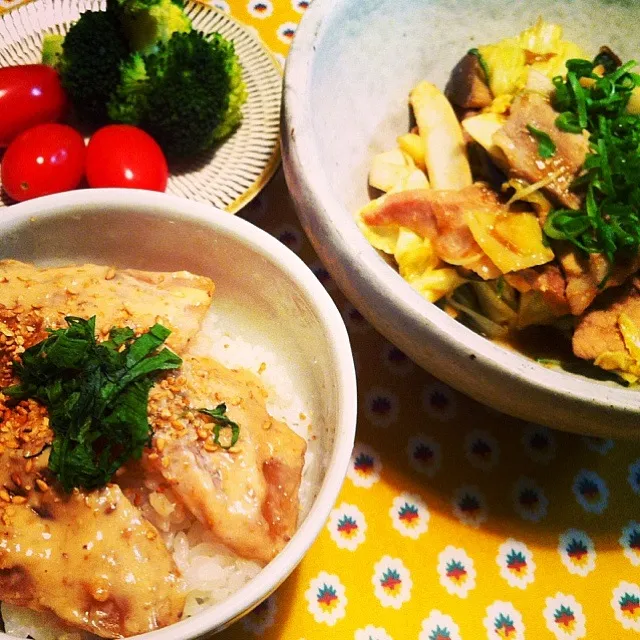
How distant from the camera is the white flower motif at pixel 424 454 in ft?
4.77

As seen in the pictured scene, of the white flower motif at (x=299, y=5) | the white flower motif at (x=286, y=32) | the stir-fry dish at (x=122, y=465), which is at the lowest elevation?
the stir-fry dish at (x=122, y=465)

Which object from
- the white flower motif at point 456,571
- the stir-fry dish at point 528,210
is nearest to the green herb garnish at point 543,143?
the stir-fry dish at point 528,210

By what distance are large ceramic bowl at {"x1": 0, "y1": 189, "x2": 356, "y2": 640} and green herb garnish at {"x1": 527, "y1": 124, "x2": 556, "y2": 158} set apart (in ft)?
2.14

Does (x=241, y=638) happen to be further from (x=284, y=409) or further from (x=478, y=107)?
(x=478, y=107)

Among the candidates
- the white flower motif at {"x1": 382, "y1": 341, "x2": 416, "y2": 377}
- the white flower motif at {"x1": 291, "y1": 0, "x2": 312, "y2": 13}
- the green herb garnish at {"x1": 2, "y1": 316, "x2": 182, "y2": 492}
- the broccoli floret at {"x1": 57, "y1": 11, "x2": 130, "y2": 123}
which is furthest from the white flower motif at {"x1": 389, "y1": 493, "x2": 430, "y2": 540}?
the white flower motif at {"x1": 291, "y1": 0, "x2": 312, "y2": 13}

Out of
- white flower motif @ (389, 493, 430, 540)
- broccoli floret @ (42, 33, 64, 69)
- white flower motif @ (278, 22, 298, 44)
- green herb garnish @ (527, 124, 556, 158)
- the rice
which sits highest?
broccoli floret @ (42, 33, 64, 69)

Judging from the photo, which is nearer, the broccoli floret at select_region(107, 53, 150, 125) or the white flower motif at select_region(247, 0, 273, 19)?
the broccoli floret at select_region(107, 53, 150, 125)

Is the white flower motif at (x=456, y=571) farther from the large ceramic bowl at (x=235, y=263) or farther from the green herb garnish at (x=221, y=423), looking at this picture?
the green herb garnish at (x=221, y=423)

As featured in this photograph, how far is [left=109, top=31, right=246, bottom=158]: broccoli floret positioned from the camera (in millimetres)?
1644

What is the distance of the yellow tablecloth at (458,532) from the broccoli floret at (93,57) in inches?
35.0

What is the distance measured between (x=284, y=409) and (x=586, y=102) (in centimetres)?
101

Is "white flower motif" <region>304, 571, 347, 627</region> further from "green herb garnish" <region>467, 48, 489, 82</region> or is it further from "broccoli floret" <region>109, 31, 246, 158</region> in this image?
"green herb garnish" <region>467, 48, 489, 82</region>

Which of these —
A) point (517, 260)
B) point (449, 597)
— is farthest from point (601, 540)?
point (517, 260)

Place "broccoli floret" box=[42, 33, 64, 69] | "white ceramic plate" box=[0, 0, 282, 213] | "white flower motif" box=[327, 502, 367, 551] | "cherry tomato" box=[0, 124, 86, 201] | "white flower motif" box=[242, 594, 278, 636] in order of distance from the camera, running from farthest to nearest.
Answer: "broccoli floret" box=[42, 33, 64, 69], "white ceramic plate" box=[0, 0, 282, 213], "cherry tomato" box=[0, 124, 86, 201], "white flower motif" box=[327, 502, 367, 551], "white flower motif" box=[242, 594, 278, 636]
